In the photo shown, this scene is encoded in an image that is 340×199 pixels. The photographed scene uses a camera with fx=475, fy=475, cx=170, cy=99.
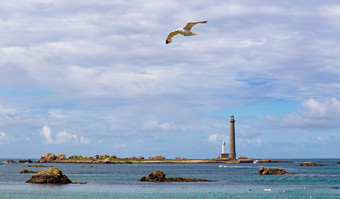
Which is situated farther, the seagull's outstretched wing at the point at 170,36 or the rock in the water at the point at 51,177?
the rock in the water at the point at 51,177

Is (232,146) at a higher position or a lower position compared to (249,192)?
higher

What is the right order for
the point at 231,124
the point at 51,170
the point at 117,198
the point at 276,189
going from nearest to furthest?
the point at 117,198
the point at 276,189
the point at 51,170
the point at 231,124

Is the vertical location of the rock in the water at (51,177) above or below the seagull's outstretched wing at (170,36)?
below

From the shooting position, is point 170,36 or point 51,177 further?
point 51,177

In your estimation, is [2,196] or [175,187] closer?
[2,196]

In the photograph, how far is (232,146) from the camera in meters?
200

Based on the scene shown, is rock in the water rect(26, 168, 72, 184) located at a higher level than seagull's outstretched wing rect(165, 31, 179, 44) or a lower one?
lower

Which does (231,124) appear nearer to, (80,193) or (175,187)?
(175,187)

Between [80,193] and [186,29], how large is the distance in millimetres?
43358

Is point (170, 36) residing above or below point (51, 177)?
above

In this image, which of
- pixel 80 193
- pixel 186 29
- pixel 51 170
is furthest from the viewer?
pixel 51 170

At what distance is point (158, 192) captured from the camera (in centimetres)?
6531

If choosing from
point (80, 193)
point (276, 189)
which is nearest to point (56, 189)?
point (80, 193)

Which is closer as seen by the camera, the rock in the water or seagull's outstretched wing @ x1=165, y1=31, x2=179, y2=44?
seagull's outstretched wing @ x1=165, y1=31, x2=179, y2=44
